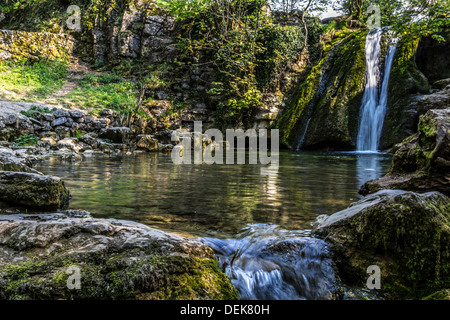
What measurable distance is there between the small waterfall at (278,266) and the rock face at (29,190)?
2.08 m

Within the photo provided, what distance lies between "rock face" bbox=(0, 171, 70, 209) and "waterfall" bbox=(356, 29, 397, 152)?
1389cm

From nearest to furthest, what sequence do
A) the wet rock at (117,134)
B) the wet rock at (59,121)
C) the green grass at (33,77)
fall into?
1. the wet rock at (59,121)
2. the wet rock at (117,134)
3. the green grass at (33,77)

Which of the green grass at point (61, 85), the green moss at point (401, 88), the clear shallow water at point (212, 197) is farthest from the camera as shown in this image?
the green grass at point (61, 85)

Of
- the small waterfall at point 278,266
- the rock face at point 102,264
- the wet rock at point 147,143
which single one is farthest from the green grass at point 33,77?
the small waterfall at point 278,266

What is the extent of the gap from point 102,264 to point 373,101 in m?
15.4

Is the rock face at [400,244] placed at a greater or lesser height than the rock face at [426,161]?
lesser

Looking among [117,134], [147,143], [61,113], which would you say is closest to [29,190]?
[147,143]

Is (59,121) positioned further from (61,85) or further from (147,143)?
(61,85)

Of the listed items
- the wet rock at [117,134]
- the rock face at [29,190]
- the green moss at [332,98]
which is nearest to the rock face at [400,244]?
the rock face at [29,190]

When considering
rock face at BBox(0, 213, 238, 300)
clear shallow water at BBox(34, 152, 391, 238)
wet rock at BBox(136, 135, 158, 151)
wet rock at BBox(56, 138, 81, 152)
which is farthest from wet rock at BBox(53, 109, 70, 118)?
rock face at BBox(0, 213, 238, 300)

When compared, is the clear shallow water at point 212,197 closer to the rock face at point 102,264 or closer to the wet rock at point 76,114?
the rock face at point 102,264

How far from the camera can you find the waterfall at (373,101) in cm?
1391

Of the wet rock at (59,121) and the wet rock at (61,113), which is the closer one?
the wet rock at (59,121)

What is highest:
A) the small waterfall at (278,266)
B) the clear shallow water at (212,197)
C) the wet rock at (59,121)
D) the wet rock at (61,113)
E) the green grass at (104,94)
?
the green grass at (104,94)
